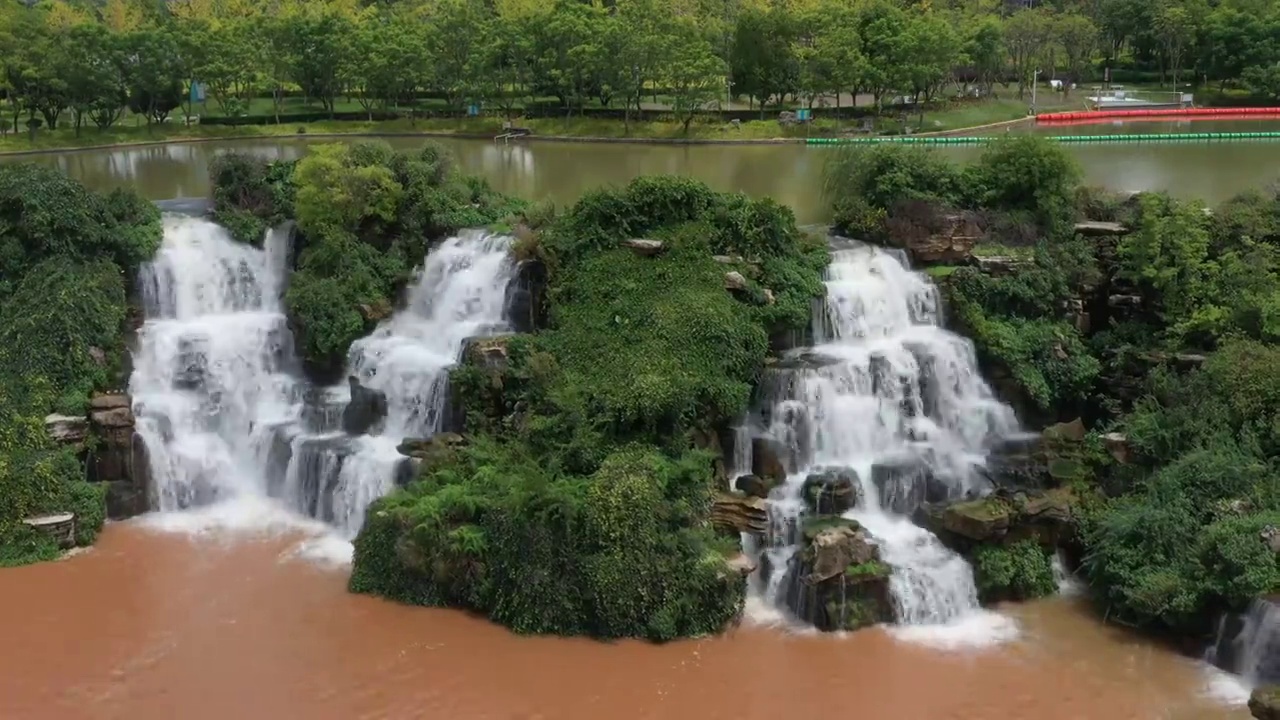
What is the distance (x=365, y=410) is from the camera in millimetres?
18797

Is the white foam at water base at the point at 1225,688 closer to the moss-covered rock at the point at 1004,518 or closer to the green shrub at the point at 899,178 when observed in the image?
the moss-covered rock at the point at 1004,518

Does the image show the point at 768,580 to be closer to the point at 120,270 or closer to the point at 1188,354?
the point at 1188,354

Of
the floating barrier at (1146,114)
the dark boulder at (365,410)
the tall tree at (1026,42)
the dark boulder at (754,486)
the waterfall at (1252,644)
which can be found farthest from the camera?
the tall tree at (1026,42)

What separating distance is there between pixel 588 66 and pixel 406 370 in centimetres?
3552

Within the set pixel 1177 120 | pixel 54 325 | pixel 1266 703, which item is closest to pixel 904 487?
pixel 1266 703

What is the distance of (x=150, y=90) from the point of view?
52531 mm

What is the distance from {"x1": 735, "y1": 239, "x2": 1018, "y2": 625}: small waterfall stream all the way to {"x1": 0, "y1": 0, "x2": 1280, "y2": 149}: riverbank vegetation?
31.2 metres

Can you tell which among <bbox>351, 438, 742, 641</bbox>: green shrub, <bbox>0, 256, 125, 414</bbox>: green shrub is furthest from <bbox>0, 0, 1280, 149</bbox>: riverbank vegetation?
<bbox>351, 438, 742, 641</bbox>: green shrub

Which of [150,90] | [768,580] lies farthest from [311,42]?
[768,580]

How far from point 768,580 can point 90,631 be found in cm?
885

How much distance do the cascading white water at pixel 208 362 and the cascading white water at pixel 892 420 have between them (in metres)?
8.88

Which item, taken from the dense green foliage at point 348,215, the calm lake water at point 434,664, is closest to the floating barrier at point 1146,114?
the dense green foliage at point 348,215

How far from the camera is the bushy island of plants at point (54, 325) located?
17.0 metres

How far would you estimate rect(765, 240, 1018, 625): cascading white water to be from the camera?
602 inches
